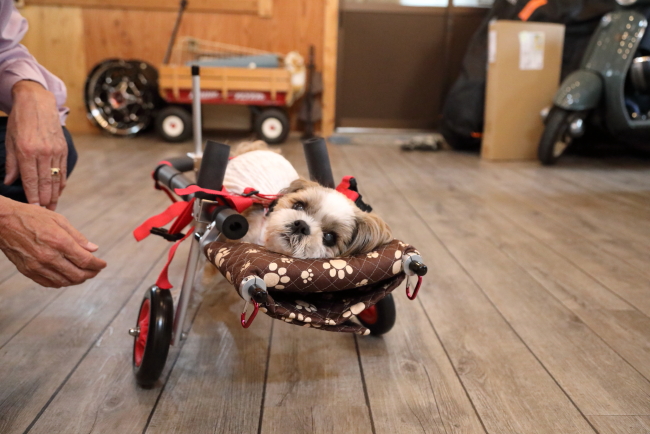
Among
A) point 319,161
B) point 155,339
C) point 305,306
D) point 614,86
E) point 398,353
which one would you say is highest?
point 614,86

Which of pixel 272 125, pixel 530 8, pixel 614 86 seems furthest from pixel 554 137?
pixel 272 125

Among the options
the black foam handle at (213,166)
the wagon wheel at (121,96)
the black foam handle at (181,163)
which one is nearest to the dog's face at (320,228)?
the black foam handle at (213,166)

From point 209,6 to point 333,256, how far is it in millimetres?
3975

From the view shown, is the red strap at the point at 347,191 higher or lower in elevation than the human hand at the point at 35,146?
lower

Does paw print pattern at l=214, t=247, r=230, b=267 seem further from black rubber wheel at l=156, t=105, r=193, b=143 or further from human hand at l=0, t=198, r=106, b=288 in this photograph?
black rubber wheel at l=156, t=105, r=193, b=143

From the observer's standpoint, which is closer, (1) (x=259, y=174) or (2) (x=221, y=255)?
(2) (x=221, y=255)

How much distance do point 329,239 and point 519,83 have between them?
3045mm

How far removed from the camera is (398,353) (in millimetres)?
1219

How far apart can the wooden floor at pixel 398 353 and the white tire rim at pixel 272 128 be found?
2.25m

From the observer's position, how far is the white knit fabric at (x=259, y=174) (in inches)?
45.9

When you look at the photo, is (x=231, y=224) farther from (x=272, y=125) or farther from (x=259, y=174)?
(x=272, y=125)

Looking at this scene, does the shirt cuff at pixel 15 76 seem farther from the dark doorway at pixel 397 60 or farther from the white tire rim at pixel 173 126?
the dark doorway at pixel 397 60

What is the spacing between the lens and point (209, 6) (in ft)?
14.4

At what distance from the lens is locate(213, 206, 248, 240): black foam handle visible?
87 cm
